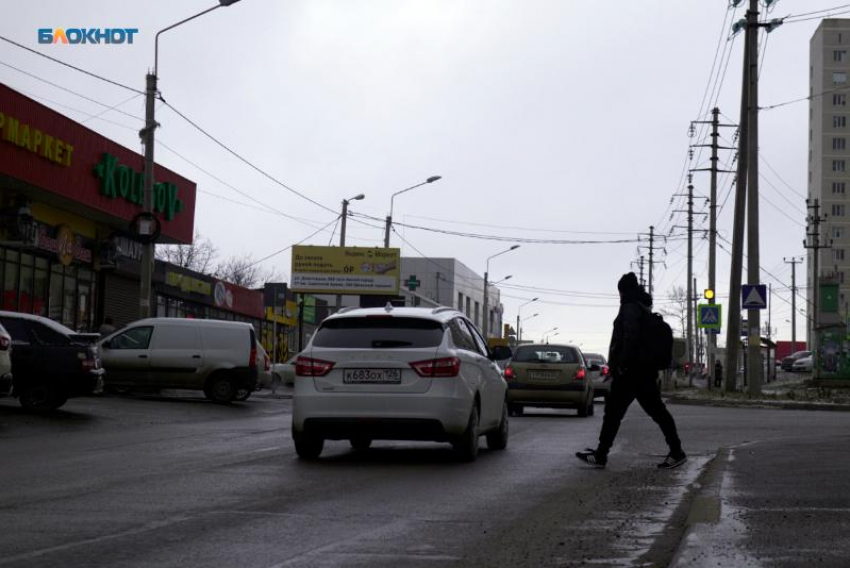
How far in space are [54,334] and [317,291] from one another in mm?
50627

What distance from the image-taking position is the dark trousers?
12.7m

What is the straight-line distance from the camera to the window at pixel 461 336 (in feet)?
45.4

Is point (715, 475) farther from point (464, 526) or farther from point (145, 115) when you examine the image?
point (145, 115)

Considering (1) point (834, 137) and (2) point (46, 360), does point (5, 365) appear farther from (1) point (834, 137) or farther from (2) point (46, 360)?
(1) point (834, 137)

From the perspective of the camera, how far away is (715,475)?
36.9 feet

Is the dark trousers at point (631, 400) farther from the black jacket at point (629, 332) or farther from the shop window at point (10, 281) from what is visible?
the shop window at point (10, 281)

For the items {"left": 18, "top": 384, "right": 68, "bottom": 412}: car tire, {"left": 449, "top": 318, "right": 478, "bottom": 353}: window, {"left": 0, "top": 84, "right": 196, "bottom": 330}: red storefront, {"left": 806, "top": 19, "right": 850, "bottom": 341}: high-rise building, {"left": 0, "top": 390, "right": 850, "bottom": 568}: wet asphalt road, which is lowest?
{"left": 0, "top": 390, "right": 850, "bottom": 568}: wet asphalt road

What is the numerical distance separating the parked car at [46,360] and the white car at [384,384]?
837 centimetres

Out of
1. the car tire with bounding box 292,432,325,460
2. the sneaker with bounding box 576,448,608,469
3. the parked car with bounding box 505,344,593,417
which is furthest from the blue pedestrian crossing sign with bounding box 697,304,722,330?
the car tire with bounding box 292,432,325,460

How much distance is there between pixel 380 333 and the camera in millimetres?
13406

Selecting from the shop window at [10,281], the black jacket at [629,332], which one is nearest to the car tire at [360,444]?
the black jacket at [629,332]

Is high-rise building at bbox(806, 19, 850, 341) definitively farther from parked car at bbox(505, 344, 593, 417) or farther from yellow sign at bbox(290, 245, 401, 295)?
parked car at bbox(505, 344, 593, 417)

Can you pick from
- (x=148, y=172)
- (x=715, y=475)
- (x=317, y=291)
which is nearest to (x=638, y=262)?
(x=317, y=291)

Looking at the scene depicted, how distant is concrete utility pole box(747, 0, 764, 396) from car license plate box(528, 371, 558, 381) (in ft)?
31.6
